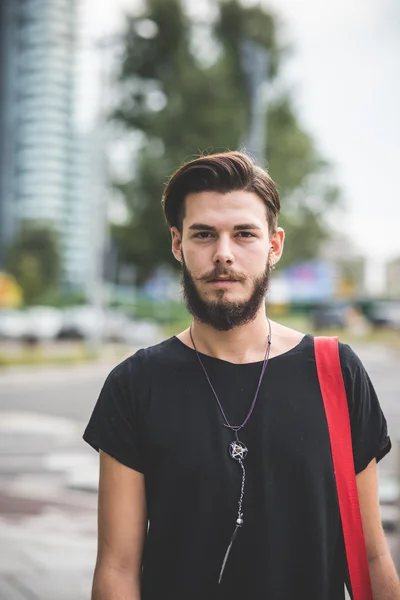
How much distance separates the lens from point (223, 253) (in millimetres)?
1849

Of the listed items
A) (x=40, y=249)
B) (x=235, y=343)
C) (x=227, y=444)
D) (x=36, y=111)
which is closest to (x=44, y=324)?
(x=40, y=249)

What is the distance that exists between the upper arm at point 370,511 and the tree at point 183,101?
28694 millimetres

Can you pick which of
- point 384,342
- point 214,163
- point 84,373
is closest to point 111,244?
point 384,342

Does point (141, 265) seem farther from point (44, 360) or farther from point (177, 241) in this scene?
point (177, 241)

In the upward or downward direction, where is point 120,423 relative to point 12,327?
downward

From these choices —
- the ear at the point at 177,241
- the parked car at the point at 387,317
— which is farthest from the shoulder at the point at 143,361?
the parked car at the point at 387,317

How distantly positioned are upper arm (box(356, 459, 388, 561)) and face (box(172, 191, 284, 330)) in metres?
0.49

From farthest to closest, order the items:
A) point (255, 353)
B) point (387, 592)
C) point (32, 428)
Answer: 1. point (32, 428)
2. point (255, 353)
3. point (387, 592)

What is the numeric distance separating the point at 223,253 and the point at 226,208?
0.12 metres

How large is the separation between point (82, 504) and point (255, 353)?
5.38 metres

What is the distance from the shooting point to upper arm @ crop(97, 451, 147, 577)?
1.83 m

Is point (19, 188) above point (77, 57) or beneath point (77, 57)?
beneath

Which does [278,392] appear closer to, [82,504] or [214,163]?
[214,163]

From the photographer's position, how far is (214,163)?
1879 mm
